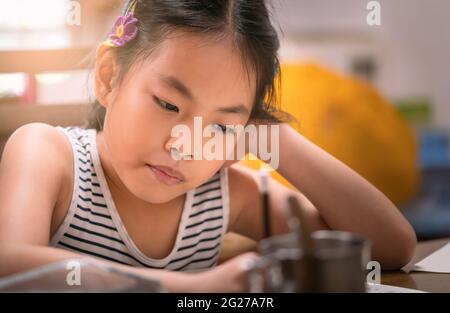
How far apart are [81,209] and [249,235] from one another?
0.19 meters

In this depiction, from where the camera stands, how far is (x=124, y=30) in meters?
0.60

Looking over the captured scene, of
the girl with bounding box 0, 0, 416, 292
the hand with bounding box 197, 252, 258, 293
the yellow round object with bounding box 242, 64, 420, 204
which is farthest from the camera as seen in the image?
the yellow round object with bounding box 242, 64, 420, 204

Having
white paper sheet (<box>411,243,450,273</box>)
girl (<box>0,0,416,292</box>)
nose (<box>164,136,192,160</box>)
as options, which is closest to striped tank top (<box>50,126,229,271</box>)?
girl (<box>0,0,416,292</box>)

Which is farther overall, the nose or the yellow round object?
the yellow round object

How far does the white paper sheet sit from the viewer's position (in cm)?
67

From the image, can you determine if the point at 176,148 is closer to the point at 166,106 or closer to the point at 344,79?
the point at 166,106

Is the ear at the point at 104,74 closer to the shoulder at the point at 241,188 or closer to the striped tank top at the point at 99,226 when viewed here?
the striped tank top at the point at 99,226

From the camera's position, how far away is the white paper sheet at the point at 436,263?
2.20 ft

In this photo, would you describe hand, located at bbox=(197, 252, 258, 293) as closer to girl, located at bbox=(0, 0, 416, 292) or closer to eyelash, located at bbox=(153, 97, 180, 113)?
girl, located at bbox=(0, 0, 416, 292)

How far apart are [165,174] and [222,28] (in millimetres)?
136

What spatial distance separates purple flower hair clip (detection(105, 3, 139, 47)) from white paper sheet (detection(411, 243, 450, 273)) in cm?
36
